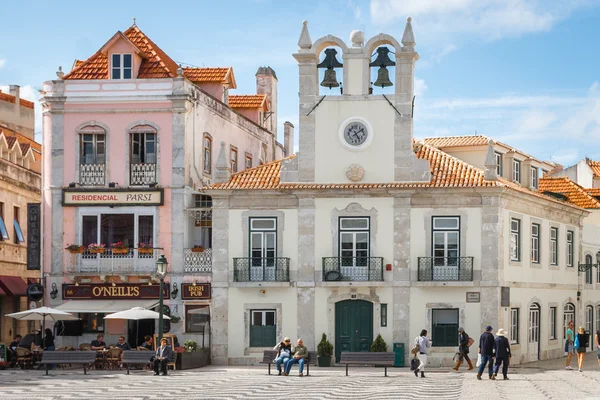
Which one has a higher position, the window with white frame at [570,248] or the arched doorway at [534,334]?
the window with white frame at [570,248]

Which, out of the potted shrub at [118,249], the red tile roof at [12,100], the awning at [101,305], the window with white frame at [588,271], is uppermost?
the red tile roof at [12,100]

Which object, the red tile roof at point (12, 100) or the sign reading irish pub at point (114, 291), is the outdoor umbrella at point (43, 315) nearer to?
the sign reading irish pub at point (114, 291)

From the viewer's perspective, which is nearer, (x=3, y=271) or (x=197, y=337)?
(x=197, y=337)

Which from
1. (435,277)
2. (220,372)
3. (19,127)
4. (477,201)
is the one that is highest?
(19,127)

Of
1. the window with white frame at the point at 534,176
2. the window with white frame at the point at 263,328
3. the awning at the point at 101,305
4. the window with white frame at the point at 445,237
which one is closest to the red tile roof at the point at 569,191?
the window with white frame at the point at 534,176

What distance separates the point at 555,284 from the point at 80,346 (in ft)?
60.6

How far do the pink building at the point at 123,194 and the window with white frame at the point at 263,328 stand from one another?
1.62 metres

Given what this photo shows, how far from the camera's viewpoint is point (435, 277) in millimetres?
40031

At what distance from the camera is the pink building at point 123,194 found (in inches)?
1631

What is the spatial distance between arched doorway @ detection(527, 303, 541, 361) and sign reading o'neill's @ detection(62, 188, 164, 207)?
14.2m

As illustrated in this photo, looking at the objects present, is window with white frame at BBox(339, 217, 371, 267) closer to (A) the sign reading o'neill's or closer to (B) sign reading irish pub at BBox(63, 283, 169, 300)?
(B) sign reading irish pub at BBox(63, 283, 169, 300)

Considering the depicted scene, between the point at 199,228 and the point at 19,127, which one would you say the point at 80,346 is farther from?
the point at 19,127

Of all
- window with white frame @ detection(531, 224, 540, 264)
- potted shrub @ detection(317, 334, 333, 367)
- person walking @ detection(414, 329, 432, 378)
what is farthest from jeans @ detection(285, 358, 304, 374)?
window with white frame @ detection(531, 224, 540, 264)

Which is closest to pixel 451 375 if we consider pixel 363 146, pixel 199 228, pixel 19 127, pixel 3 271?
pixel 363 146
